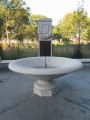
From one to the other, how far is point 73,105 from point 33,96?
1.06m

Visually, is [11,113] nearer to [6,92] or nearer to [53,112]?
[53,112]

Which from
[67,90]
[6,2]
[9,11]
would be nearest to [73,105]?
[67,90]

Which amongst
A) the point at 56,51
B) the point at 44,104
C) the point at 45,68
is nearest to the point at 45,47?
the point at 56,51

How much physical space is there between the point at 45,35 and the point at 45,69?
11.1ft

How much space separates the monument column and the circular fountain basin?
74.3 inches

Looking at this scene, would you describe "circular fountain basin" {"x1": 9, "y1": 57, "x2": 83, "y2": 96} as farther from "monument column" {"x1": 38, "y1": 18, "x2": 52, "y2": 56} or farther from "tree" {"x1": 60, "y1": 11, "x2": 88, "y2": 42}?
"tree" {"x1": 60, "y1": 11, "x2": 88, "y2": 42}

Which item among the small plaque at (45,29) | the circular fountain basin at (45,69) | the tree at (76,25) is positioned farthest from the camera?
the tree at (76,25)

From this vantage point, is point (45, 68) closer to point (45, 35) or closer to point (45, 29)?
point (45, 35)

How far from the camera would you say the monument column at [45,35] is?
17.5 feet

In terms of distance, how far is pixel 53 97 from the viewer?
9.96 feet

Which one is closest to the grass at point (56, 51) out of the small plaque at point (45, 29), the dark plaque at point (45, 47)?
the dark plaque at point (45, 47)

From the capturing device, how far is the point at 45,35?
536cm

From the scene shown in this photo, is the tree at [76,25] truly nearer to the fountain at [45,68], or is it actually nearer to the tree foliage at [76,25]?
the tree foliage at [76,25]

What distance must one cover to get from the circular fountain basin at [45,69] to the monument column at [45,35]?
6.19 feet
